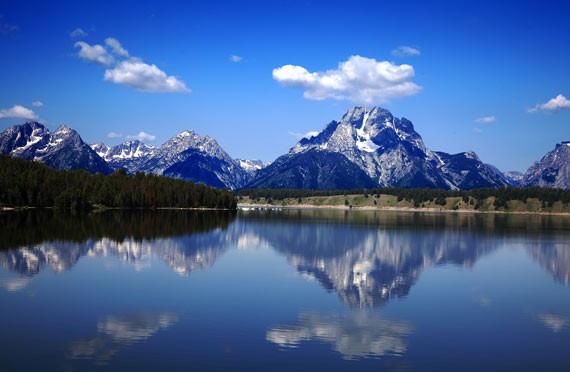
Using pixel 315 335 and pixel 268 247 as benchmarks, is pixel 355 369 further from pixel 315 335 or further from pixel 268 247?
pixel 268 247

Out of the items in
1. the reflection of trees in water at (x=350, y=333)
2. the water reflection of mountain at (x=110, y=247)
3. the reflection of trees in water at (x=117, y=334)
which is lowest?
the reflection of trees in water at (x=350, y=333)

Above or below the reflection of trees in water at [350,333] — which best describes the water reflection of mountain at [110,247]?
above

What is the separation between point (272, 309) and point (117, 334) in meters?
15.6

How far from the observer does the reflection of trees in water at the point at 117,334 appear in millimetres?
34594

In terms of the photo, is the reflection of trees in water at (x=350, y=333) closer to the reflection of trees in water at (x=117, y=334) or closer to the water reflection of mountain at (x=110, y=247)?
the reflection of trees in water at (x=117, y=334)

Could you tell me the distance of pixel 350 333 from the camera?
42.0 m

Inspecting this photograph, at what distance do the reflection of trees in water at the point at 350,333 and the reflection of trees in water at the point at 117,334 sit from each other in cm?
934

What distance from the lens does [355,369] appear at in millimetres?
33250

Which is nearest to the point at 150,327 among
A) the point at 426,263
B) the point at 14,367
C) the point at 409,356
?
the point at 14,367

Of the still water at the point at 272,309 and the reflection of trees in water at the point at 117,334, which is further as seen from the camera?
the still water at the point at 272,309

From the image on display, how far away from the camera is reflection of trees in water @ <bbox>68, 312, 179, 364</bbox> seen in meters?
34.6

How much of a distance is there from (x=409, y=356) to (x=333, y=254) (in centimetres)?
6245

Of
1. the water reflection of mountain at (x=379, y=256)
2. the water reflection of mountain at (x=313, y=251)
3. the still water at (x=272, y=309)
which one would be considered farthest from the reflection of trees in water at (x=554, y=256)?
the still water at (x=272, y=309)

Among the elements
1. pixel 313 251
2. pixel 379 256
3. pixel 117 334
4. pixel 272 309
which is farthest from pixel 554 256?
pixel 117 334
